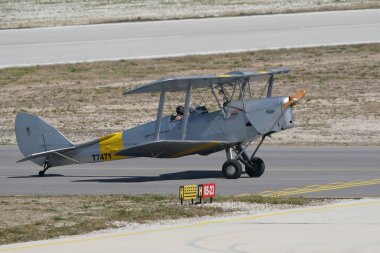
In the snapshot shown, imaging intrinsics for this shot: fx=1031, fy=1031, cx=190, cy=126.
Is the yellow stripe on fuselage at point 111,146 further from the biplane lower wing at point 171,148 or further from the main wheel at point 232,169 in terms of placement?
the main wheel at point 232,169

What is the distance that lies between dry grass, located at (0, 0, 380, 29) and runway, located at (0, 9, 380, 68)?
4.64 feet

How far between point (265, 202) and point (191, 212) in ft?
5.58

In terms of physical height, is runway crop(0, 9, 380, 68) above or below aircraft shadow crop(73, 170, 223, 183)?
above

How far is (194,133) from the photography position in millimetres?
Result: 24062

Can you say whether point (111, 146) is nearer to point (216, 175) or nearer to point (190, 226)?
point (216, 175)

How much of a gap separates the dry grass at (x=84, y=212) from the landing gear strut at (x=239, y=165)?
3658 mm

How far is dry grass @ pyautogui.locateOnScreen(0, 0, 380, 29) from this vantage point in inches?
2007

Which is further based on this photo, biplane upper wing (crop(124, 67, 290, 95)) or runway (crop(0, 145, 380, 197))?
biplane upper wing (crop(124, 67, 290, 95))

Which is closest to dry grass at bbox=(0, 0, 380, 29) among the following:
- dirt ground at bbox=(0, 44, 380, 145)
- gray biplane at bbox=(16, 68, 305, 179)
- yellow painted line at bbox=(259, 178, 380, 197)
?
dirt ground at bbox=(0, 44, 380, 145)

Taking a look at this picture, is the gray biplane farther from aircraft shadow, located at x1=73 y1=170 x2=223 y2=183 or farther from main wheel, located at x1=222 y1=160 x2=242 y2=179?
aircraft shadow, located at x1=73 y1=170 x2=223 y2=183

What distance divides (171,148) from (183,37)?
2328 centimetres

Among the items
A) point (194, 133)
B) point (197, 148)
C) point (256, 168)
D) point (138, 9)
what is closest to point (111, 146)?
point (194, 133)

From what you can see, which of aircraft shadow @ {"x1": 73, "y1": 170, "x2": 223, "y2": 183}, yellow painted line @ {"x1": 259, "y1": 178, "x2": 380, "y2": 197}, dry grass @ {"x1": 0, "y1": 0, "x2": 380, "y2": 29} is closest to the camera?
yellow painted line @ {"x1": 259, "y1": 178, "x2": 380, "y2": 197}

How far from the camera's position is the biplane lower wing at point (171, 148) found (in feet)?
75.9
